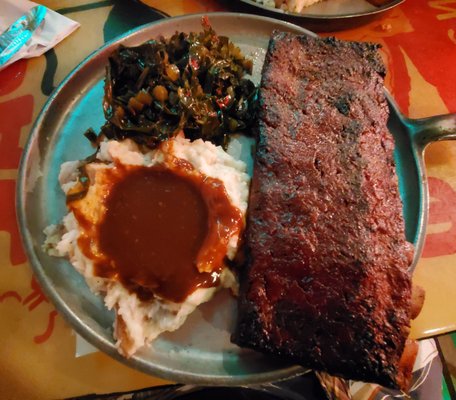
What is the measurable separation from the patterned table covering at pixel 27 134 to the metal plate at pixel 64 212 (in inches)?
11.9

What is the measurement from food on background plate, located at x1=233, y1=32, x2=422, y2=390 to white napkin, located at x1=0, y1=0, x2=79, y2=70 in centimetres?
242

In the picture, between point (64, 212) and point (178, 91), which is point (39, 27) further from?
point (64, 212)

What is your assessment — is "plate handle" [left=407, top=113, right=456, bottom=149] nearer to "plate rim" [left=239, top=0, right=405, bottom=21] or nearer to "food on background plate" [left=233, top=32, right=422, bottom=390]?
"food on background plate" [left=233, top=32, right=422, bottom=390]

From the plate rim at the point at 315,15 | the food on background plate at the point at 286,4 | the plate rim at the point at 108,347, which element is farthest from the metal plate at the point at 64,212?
the food on background plate at the point at 286,4

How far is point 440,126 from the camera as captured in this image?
3299 millimetres

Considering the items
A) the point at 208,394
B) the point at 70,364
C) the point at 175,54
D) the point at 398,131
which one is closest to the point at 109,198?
the point at 70,364

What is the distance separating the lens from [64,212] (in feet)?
10.1

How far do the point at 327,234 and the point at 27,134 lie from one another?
2904 mm

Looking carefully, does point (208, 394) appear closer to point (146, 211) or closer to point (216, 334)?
point (216, 334)

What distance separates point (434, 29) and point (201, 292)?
4235mm

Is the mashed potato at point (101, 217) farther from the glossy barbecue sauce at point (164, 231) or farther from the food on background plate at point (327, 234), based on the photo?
the food on background plate at point (327, 234)

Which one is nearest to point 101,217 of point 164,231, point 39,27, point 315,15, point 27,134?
point 164,231

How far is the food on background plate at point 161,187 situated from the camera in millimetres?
2604

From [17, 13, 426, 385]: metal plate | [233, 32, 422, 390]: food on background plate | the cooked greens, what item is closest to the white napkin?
[17, 13, 426, 385]: metal plate
